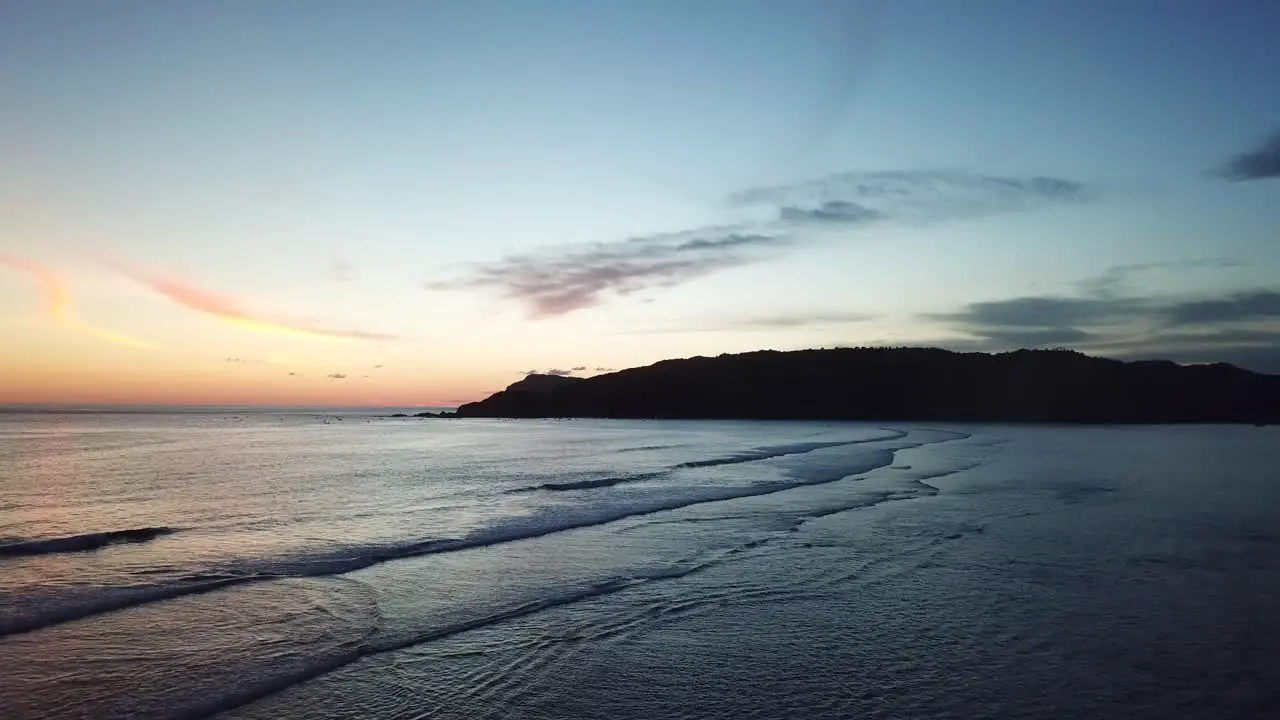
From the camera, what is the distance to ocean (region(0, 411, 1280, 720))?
732cm

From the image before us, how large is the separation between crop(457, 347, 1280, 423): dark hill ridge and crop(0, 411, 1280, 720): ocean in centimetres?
13057

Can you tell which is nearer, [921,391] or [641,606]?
[641,606]

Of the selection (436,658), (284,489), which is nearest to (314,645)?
(436,658)

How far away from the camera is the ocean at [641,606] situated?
24.0 feet

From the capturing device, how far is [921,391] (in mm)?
154125

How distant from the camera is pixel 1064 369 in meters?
148

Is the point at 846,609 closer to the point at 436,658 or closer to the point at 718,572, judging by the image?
the point at 718,572

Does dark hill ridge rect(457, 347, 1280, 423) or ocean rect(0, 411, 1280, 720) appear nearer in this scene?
ocean rect(0, 411, 1280, 720)

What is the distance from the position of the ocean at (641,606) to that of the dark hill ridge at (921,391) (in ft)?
428

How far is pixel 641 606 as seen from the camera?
10.9 m

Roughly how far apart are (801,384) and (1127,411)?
2405 inches

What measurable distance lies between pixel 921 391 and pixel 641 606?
154 m

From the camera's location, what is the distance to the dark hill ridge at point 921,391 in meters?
134

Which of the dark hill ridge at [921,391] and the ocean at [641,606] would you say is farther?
the dark hill ridge at [921,391]
